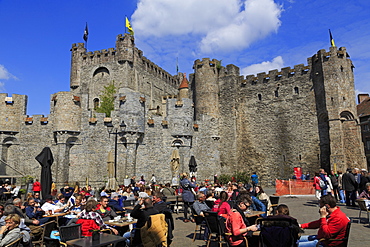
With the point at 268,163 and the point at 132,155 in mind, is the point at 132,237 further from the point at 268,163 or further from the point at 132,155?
the point at 268,163

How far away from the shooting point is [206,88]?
30.2 metres

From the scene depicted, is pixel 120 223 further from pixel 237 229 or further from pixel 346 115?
pixel 346 115

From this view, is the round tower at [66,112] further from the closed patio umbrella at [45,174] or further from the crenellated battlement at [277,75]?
the crenellated battlement at [277,75]

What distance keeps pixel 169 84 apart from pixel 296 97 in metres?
19.3

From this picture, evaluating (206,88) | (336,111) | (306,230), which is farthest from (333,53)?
(306,230)

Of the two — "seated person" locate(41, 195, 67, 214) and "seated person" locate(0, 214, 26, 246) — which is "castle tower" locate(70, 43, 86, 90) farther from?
"seated person" locate(0, 214, 26, 246)

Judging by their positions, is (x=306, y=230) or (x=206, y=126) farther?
(x=206, y=126)

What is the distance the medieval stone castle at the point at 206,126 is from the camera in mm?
22969

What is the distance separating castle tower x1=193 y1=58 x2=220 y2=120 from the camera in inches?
1179

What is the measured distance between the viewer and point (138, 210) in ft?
20.3

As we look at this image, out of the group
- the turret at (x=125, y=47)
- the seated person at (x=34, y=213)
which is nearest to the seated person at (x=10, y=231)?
the seated person at (x=34, y=213)

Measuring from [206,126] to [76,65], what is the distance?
17.9 metres

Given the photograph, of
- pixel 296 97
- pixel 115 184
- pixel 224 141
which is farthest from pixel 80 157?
pixel 296 97

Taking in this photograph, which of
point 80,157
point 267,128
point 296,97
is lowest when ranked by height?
point 80,157
